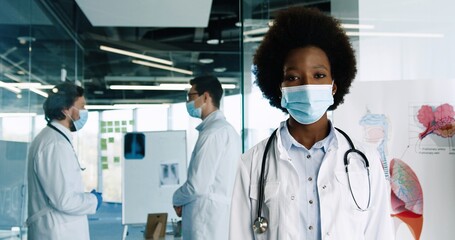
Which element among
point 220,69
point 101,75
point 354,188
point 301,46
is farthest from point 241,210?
point 220,69

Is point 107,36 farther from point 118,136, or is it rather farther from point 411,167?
point 411,167

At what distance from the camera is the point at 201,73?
664cm

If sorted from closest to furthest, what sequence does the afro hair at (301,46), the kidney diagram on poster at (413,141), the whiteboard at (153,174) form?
the afro hair at (301,46) → the kidney diagram on poster at (413,141) → the whiteboard at (153,174)

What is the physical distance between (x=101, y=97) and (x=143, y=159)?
1002 mm

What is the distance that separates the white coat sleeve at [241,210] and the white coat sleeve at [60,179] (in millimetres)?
1839

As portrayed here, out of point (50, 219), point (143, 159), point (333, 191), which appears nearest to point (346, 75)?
point (333, 191)

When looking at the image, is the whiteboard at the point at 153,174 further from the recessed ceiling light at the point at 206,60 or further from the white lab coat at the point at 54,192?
the recessed ceiling light at the point at 206,60

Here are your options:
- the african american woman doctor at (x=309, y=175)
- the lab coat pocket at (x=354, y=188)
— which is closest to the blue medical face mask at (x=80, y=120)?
the african american woman doctor at (x=309, y=175)

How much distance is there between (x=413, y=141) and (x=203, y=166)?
1366 millimetres

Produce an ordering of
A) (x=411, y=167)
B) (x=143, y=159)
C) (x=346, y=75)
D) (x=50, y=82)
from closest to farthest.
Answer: (x=346, y=75), (x=411, y=167), (x=50, y=82), (x=143, y=159)

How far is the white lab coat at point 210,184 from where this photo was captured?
3.40 m

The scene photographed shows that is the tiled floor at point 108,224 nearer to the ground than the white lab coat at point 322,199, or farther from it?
nearer to the ground

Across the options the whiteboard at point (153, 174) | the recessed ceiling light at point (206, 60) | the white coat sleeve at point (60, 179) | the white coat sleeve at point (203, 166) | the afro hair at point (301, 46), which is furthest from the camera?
the recessed ceiling light at point (206, 60)

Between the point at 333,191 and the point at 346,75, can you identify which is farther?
the point at 346,75
